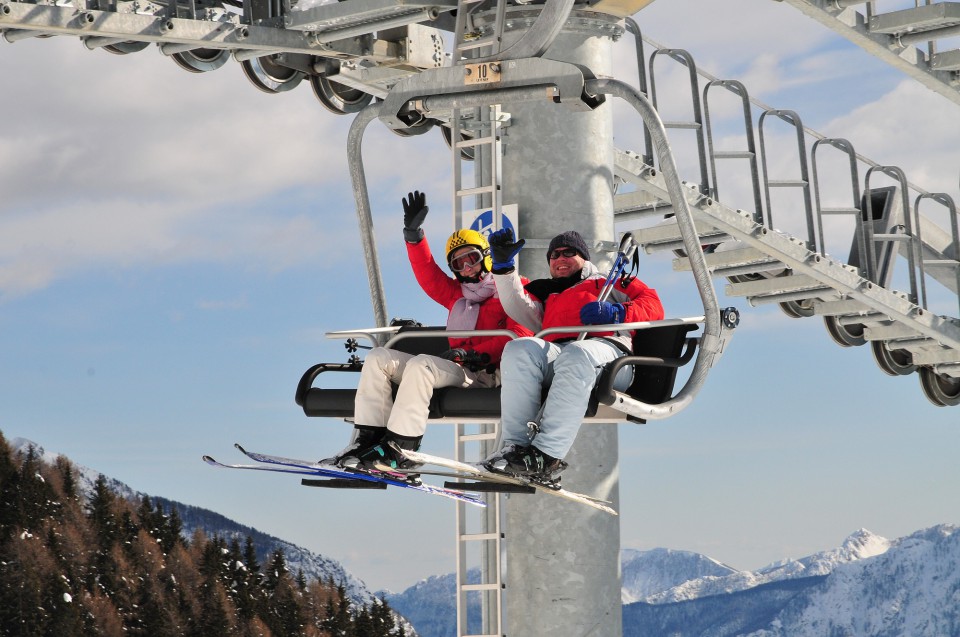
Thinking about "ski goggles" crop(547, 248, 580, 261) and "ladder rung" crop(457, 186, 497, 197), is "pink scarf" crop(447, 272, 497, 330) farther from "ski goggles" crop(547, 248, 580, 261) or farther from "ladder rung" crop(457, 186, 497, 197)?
"ladder rung" crop(457, 186, 497, 197)

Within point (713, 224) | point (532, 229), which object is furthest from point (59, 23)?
point (713, 224)

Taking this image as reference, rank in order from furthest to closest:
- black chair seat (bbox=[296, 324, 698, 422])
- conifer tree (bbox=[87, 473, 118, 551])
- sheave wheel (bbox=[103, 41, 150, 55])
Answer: conifer tree (bbox=[87, 473, 118, 551]) → sheave wheel (bbox=[103, 41, 150, 55]) → black chair seat (bbox=[296, 324, 698, 422])

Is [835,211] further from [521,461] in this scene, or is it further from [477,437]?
[521,461]

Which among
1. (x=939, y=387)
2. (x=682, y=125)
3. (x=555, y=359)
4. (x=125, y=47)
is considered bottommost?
(x=555, y=359)

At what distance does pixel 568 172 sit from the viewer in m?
8.99

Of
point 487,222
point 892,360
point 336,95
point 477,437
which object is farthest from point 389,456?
point 892,360

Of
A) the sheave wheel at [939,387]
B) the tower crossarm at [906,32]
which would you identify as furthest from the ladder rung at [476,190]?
the sheave wheel at [939,387]

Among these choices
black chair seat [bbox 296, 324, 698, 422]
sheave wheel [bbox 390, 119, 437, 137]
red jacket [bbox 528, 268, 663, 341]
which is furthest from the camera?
sheave wheel [bbox 390, 119, 437, 137]

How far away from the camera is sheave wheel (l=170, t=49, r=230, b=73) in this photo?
35.5 ft

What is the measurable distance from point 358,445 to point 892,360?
389 inches

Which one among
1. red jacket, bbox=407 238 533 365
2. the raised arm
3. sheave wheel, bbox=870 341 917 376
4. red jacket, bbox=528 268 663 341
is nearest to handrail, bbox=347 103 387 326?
red jacket, bbox=407 238 533 365

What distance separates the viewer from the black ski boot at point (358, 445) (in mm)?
6965

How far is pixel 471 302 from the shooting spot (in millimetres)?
7508

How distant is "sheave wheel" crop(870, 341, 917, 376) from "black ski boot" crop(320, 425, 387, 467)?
944 centimetres
